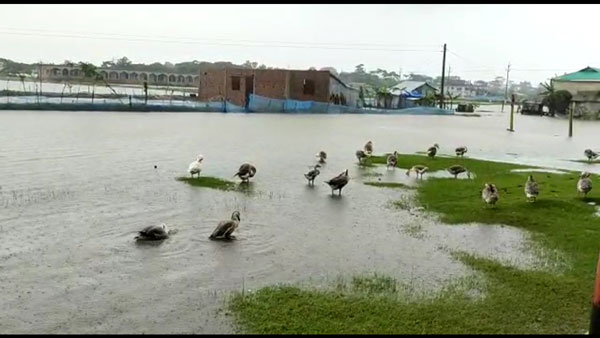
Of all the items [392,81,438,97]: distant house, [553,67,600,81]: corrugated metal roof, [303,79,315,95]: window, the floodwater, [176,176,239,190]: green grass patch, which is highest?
[553,67,600,81]: corrugated metal roof

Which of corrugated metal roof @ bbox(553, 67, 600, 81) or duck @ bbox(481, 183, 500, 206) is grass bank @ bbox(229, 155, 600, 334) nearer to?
duck @ bbox(481, 183, 500, 206)

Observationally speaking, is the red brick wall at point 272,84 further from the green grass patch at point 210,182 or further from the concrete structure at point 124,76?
the green grass patch at point 210,182

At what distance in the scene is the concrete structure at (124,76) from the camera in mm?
86625

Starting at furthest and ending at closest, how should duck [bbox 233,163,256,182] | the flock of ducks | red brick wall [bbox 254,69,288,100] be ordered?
red brick wall [bbox 254,69,288,100], duck [bbox 233,163,256,182], the flock of ducks

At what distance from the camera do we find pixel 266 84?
197ft

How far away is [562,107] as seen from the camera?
7038cm

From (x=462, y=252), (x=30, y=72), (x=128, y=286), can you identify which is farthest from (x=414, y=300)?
(x=30, y=72)

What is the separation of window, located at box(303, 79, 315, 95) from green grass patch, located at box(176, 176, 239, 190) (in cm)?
4556

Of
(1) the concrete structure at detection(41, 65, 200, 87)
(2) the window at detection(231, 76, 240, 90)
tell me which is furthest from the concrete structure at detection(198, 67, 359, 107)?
(1) the concrete structure at detection(41, 65, 200, 87)

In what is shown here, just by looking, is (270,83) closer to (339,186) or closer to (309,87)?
(309,87)

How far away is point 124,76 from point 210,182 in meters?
96.7

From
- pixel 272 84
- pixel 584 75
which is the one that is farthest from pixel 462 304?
pixel 584 75

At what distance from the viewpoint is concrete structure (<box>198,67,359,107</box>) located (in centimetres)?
6000

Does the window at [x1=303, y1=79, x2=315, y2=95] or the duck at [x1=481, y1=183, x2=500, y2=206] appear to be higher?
the window at [x1=303, y1=79, x2=315, y2=95]
